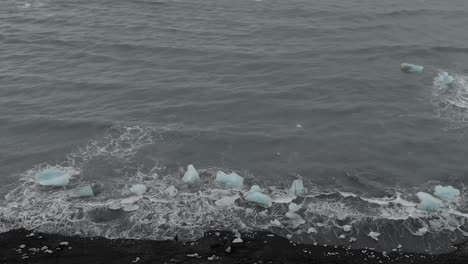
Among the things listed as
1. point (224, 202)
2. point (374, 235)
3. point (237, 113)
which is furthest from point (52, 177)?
point (374, 235)

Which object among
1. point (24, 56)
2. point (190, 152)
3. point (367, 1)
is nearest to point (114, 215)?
point (190, 152)

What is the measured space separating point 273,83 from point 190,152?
6827 mm

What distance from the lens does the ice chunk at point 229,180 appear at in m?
18.0

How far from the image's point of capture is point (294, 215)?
16.6m

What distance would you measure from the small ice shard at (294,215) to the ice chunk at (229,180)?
210 centimetres

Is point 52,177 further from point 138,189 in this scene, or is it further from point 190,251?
point 190,251

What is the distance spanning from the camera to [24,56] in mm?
27688

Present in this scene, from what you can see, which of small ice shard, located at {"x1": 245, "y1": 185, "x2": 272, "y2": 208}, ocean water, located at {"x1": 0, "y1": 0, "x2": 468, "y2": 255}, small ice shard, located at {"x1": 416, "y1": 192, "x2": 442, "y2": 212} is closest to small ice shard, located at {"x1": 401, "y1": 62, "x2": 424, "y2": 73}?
ocean water, located at {"x1": 0, "y1": 0, "x2": 468, "y2": 255}

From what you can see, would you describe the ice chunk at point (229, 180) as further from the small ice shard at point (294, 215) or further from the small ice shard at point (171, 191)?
the small ice shard at point (294, 215)

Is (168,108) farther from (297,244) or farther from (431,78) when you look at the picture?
(431,78)

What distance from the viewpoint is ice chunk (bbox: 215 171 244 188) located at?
1795 centimetres

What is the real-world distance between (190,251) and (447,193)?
29.7ft

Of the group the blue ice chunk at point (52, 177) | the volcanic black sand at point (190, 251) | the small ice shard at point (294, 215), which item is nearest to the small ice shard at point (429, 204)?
the volcanic black sand at point (190, 251)

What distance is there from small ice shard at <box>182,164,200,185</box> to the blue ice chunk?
416cm
